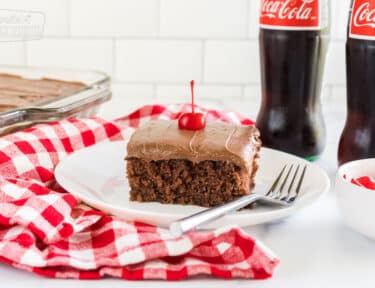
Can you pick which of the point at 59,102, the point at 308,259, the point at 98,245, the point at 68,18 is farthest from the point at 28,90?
the point at 308,259

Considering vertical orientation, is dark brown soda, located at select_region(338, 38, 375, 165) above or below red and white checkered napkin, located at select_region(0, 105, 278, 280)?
above

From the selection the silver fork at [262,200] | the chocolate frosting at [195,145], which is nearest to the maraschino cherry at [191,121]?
the chocolate frosting at [195,145]

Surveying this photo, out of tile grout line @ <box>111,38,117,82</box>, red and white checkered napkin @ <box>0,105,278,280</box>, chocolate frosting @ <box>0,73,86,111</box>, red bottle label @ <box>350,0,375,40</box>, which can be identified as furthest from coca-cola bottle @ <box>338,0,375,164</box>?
tile grout line @ <box>111,38,117,82</box>

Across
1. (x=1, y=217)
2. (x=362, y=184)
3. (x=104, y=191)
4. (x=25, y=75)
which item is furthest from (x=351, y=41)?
(x=25, y=75)

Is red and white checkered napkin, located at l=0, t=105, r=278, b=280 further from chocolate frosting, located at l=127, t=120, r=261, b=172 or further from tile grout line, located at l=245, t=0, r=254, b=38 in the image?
tile grout line, located at l=245, t=0, r=254, b=38

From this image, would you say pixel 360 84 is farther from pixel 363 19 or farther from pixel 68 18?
pixel 68 18
